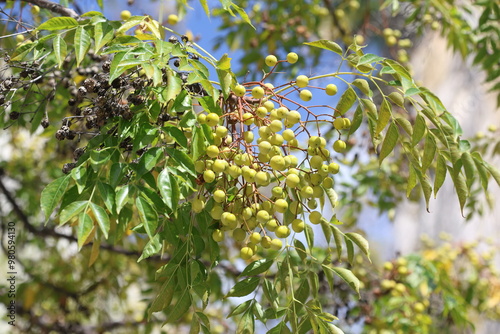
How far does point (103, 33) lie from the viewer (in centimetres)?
126

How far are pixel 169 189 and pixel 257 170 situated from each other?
→ 0.68 ft

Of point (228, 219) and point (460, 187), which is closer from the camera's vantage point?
point (228, 219)

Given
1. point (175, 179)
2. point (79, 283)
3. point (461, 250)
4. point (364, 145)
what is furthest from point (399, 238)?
point (175, 179)

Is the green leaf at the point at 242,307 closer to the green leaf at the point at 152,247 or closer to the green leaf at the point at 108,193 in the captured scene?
the green leaf at the point at 152,247

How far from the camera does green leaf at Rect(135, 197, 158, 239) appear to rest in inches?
42.6

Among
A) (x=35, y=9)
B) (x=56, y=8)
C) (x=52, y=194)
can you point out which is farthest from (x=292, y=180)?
(x=35, y=9)

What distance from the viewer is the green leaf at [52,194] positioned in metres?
1.06

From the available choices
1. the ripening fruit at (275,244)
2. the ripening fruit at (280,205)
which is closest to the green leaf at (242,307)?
the ripening fruit at (275,244)

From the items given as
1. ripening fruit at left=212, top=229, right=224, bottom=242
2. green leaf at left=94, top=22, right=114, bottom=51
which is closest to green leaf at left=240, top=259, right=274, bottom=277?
ripening fruit at left=212, top=229, right=224, bottom=242

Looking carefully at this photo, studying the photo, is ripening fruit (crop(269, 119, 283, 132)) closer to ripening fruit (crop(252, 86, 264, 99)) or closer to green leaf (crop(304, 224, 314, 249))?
ripening fruit (crop(252, 86, 264, 99))

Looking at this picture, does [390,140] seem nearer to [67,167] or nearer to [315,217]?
[315,217]

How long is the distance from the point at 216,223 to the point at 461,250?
2.97m

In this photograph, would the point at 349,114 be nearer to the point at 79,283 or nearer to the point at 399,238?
the point at 79,283

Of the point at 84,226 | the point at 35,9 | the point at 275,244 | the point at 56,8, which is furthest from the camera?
the point at 35,9
